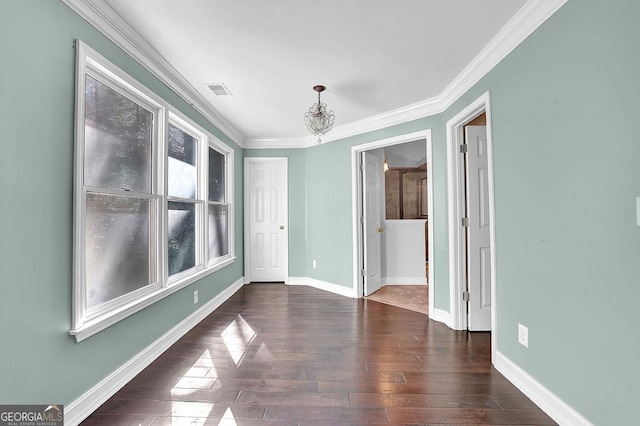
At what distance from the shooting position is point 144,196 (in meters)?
2.26

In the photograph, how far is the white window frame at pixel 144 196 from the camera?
1.61 metres

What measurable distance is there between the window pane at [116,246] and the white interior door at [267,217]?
8.18 feet

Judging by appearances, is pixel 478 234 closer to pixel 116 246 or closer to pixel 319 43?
pixel 319 43

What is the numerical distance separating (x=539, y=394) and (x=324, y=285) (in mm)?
3023

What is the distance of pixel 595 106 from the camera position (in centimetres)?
140

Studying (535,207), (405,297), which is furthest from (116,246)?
(405,297)

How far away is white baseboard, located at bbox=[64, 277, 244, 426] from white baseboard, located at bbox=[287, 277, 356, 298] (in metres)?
1.85

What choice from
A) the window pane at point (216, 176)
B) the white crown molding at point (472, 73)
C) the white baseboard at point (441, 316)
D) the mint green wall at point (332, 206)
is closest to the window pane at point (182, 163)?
the window pane at point (216, 176)

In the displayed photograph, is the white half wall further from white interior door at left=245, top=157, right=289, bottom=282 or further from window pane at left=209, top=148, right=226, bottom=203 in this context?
window pane at left=209, top=148, right=226, bottom=203

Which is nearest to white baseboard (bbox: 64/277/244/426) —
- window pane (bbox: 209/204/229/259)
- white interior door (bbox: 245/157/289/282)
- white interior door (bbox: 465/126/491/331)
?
window pane (bbox: 209/204/229/259)

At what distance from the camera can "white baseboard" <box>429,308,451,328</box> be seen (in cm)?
303

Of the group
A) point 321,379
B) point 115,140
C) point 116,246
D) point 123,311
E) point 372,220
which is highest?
point 115,140

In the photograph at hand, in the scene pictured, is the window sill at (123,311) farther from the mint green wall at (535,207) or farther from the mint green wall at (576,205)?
the mint green wall at (576,205)

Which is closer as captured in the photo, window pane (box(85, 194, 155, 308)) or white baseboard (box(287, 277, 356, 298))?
window pane (box(85, 194, 155, 308))
